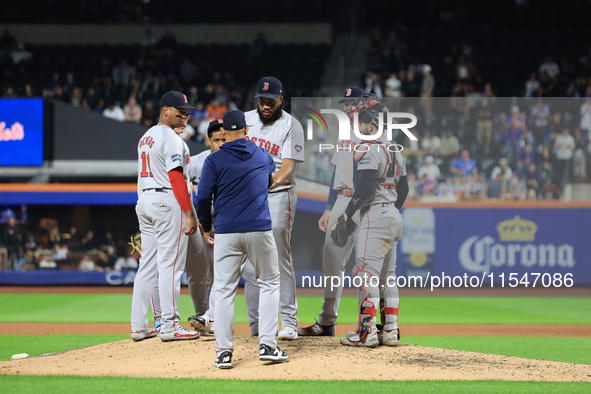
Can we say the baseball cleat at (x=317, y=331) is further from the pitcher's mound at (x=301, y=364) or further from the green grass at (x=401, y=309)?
the green grass at (x=401, y=309)

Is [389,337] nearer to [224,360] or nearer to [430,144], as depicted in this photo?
[224,360]

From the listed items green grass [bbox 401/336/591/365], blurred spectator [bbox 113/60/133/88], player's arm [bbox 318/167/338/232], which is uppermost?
blurred spectator [bbox 113/60/133/88]

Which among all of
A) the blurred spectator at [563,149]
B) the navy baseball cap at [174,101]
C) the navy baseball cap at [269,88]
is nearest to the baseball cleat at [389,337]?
the navy baseball cap at [269,88]

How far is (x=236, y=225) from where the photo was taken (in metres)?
5.00

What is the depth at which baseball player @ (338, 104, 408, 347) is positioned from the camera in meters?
5.90

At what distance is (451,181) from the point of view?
13484 mm

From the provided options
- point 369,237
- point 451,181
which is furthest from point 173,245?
point 451,181

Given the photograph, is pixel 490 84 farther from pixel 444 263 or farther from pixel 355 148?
pixel 355 148

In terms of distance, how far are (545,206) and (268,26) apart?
11015 mm

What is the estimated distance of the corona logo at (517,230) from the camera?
13.3 metres

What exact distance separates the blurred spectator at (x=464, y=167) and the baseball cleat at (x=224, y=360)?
8.72 meters

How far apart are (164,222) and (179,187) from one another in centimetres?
34

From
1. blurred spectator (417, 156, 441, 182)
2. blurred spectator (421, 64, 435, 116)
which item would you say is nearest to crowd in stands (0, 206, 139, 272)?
blurred spectator (417, 156, 441, 182)

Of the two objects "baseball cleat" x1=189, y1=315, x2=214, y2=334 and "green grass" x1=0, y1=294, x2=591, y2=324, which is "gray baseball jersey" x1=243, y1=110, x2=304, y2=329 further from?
"green grass" x1=0, y1=294, x2=591, y2=324
